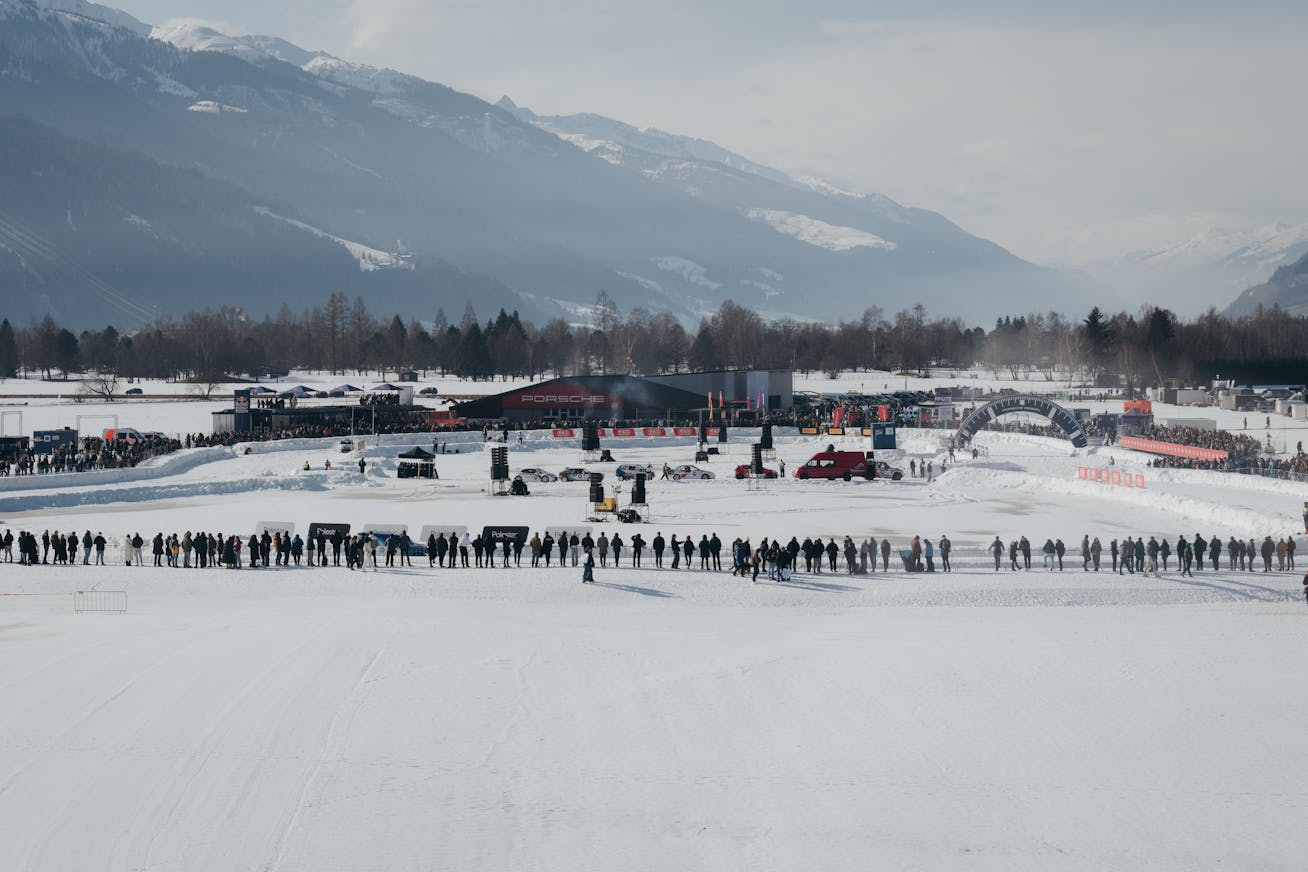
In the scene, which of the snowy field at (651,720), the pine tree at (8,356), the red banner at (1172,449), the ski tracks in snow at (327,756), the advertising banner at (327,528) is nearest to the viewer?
the ski tracks in snow at (327,756)

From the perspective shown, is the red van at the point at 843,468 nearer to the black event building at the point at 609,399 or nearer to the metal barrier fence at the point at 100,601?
the black event building at the point at 609,399

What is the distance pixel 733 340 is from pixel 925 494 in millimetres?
123662

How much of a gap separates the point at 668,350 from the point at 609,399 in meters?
84.0

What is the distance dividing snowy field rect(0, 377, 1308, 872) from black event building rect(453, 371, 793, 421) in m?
48.9

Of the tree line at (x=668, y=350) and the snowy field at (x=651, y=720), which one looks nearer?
the snowy field at (x=651, y=720)

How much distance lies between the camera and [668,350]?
538ft

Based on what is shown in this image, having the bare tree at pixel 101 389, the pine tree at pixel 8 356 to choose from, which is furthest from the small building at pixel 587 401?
the pine tree at pixel 8 356

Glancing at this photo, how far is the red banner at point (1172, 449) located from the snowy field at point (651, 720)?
21.6 metres

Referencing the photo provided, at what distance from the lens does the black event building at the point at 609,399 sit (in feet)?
258

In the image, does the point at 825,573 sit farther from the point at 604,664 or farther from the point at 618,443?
the point at 618,443

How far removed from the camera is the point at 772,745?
51.4 ft

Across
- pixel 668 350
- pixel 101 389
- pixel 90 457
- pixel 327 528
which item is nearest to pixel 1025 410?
pixel 327 528

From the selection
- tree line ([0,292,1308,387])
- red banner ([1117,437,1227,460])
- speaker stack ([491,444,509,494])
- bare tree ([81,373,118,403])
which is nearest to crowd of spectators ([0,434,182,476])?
speaker stack ([491,444,509,494])

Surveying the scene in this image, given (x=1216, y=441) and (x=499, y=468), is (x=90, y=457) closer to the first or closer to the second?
(x=499, y=468)
